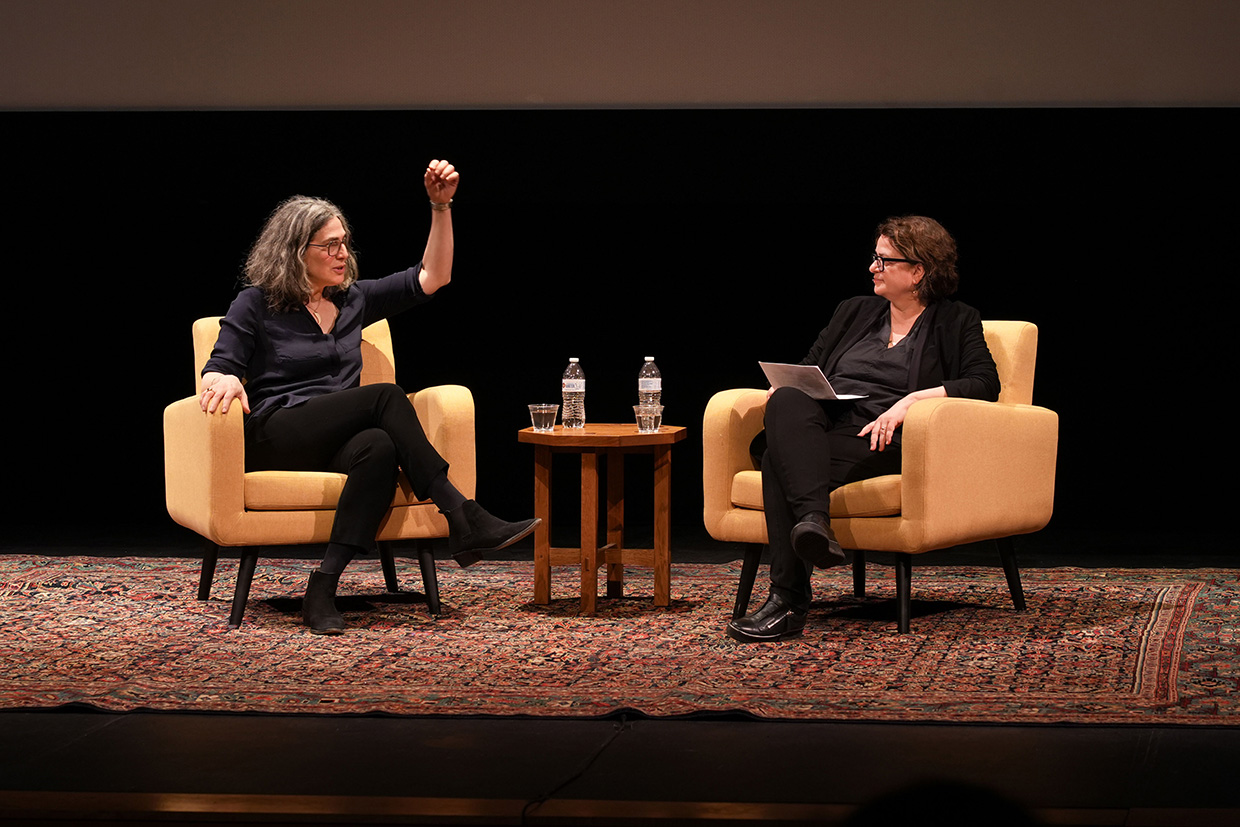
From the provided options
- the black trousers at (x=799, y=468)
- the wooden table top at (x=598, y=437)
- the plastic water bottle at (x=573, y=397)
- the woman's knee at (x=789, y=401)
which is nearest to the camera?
the black trousers at (x=799, y=468)

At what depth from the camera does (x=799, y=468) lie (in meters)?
3.33

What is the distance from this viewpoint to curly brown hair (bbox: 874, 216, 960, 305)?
12.0 ft

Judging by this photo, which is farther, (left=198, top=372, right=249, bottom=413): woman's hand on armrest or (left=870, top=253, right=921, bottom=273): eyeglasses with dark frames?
(left=870, top=253, right=921, bottom=273): eyeglasses with dark frames

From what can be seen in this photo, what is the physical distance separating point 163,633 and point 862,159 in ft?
9.13

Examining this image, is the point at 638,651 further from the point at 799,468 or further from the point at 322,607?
the point at 322,607

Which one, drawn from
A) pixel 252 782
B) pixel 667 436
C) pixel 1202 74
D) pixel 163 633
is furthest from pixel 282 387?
pixel 1202 74

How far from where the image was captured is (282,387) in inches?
147

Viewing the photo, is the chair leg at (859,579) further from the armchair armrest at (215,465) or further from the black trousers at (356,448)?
the armchair armrest at (215,465)

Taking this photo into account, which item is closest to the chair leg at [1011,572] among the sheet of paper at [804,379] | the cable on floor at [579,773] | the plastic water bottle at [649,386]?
the sheet of paper at [804,379]

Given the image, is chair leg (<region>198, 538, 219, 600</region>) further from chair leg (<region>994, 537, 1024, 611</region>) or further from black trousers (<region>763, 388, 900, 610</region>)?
chair leg (<region>994, 537, 1024, 611</region>)

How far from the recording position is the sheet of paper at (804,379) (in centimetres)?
349

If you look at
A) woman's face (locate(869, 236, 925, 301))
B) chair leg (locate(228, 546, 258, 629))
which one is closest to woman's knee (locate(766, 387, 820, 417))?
woman's face (locate(869, 236, 925, 301))

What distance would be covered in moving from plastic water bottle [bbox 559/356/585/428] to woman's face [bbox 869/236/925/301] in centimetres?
78

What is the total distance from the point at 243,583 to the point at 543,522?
727mm
